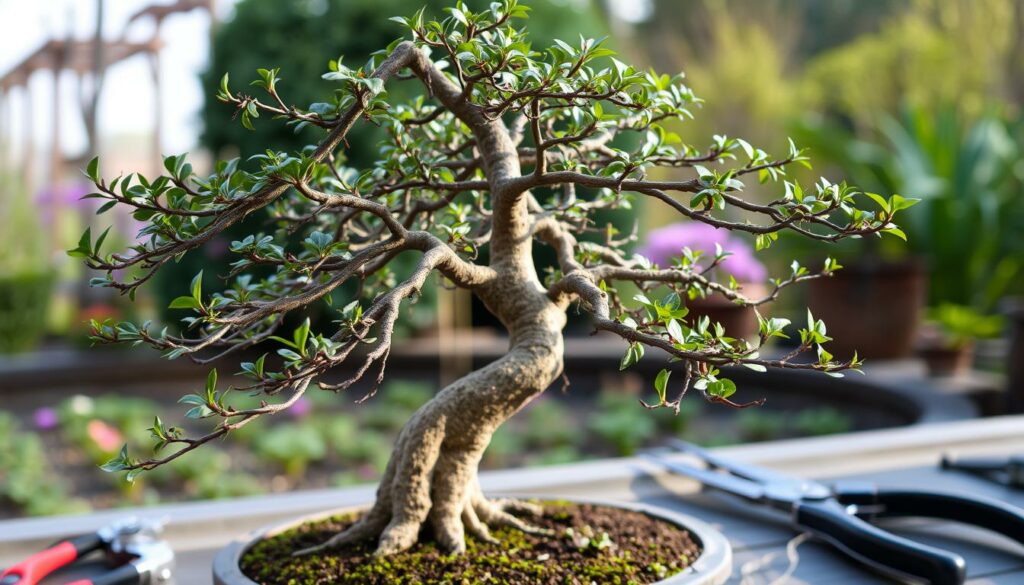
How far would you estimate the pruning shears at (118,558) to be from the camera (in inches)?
48.1

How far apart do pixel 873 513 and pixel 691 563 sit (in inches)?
20.5

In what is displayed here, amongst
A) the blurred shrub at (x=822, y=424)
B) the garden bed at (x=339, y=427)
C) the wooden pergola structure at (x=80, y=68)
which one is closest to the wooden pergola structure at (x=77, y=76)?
the wooden pergola structure at (x=80, y=68)

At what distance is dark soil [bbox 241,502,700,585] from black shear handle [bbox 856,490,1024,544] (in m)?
0.42

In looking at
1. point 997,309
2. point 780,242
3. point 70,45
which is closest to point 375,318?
point 780,242

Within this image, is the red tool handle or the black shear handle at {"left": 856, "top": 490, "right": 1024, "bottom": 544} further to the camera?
the black shear handle at {"left": 856, "top": 490, "right": 1024, "bottom": 544}

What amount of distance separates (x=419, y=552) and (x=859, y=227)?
695 millimetres

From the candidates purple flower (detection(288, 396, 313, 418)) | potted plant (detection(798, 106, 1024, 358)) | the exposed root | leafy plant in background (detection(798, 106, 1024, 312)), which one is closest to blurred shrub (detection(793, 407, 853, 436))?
purple flower (detection(288, 396, 313, 418))

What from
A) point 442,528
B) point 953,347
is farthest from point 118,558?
point 953,347

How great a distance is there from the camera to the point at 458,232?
1236 mm

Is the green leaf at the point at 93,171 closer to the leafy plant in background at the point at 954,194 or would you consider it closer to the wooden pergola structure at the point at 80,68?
the leafy plant in background at the point at 954,194

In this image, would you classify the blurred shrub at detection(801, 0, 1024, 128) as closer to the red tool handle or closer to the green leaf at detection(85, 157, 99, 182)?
the red tool handle

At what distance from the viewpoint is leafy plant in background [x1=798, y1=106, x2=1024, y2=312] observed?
26.9 ft

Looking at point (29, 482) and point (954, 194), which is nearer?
point (29, 482)

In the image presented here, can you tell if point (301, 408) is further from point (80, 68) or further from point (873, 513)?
point (80, 68)
